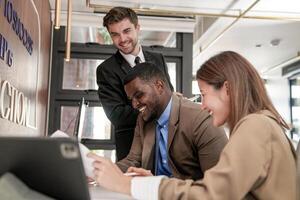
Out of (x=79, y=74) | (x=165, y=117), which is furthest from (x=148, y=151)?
(x=79, y=74)

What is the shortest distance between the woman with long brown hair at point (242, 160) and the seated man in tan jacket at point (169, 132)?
0.51 meters

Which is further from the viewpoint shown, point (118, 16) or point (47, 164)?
point (118, 16)

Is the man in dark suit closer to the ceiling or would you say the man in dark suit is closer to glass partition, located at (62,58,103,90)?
the ceiling

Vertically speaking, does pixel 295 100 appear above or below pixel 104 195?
above

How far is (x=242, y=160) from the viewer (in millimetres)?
1007

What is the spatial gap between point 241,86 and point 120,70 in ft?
4.17

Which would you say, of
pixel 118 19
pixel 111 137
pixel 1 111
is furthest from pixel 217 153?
pixel 111 137

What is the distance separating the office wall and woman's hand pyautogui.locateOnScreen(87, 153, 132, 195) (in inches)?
47.1

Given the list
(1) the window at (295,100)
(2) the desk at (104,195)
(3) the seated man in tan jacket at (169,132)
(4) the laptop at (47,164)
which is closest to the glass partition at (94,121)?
(3) the seated man in tan jacket at (169,132)

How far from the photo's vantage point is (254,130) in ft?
3.43

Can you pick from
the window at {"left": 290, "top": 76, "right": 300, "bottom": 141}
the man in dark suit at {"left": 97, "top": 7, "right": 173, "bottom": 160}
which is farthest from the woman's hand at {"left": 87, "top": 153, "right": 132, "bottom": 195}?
the window at {"left": 290, "top": 76, "right": 300, "bottom": 141}

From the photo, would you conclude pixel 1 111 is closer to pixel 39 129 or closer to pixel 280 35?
pixel 39 129

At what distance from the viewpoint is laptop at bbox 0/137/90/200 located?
58 centimetres

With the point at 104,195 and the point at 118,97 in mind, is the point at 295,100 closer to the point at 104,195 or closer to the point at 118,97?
the point at 118,97
